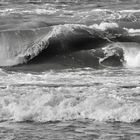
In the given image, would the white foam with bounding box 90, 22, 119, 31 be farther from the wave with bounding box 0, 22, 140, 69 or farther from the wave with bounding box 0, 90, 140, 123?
the wave with bounding box 0, 90, 140, 123

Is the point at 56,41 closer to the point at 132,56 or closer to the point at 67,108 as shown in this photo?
the point at 132,56

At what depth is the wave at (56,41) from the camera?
20.2m

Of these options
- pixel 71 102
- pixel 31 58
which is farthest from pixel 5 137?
pixel 31 58

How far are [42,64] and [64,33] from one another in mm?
2846

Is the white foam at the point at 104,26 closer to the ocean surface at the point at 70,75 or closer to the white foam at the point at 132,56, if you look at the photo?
the ocean surface at the point at 70,75

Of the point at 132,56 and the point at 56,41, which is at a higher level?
the point at 56,41

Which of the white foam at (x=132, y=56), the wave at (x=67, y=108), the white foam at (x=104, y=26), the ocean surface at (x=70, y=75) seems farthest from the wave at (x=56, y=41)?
the wave at (x=67, y=108)

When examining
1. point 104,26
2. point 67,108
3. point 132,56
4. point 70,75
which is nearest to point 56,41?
point 104,26

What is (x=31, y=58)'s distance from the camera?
20.1m

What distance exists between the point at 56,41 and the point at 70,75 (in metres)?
4.26

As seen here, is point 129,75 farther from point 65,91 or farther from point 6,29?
point 6,29

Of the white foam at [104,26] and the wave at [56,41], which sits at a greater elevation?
the white foam at [104,26]

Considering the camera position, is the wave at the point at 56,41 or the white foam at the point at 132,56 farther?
the wave at the point at 56,41

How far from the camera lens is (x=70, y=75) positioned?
56.3ft
